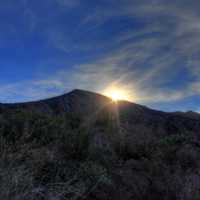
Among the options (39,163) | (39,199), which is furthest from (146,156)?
(39,199)

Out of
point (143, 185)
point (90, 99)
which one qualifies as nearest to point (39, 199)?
point (143, 185)

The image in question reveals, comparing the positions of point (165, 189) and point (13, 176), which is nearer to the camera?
point (13, 176)

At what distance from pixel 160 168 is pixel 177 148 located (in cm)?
208

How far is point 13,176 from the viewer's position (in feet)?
11.9

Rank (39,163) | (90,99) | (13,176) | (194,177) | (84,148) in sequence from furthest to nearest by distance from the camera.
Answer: (90,99) < (84,148) < (194,177) < (39,163) < (13,176)

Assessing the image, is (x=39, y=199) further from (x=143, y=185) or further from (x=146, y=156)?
(x=146, y=156)

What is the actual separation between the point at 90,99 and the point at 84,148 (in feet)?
60.2

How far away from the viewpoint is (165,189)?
4.86m

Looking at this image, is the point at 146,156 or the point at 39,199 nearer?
the point at 39,199

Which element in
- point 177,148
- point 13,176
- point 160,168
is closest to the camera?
point 13,176

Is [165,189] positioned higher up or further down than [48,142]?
further down

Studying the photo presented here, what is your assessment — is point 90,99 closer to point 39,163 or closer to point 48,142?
point 48,142

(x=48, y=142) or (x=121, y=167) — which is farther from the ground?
(x=48, y=142)

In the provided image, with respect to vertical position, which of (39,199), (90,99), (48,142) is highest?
(90,99)
